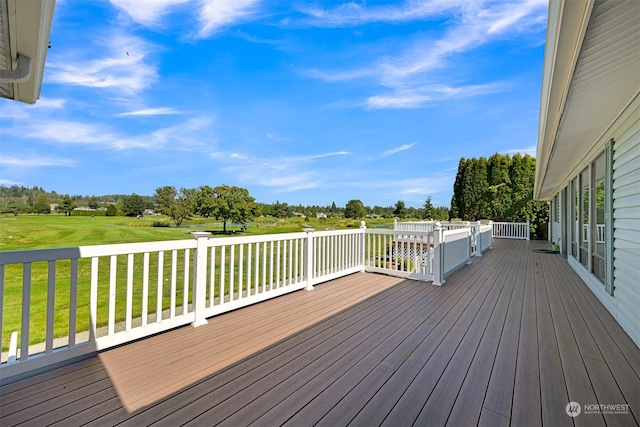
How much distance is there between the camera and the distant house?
5.30ft

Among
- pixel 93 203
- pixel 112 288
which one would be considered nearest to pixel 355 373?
pixel 112 288

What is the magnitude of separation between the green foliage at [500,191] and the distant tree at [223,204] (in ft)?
45.1

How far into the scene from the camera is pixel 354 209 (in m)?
28.6

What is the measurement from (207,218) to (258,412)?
12.8 meters

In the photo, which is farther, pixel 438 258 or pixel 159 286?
pixel 438 258

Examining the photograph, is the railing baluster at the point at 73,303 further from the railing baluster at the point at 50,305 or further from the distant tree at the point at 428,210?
the distant tree at the point at 428,210

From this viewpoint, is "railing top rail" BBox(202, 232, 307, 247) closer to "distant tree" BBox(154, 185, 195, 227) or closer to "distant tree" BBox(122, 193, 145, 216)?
"distant tree" BBox(122, 193, 145, 216)

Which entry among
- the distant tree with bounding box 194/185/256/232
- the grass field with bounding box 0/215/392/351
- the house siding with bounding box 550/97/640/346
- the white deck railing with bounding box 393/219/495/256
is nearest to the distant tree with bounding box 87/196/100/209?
the grass field with bounding box 0/215/392/351

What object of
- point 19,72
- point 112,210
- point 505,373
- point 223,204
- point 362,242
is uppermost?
point 19,72

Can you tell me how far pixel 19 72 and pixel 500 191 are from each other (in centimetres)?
1974

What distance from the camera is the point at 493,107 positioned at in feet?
35.0

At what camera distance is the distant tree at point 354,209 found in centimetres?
2740

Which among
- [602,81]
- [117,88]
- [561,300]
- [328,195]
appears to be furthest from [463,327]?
[328,195]

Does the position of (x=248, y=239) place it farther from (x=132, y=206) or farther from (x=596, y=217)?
(x=132, y=206)
